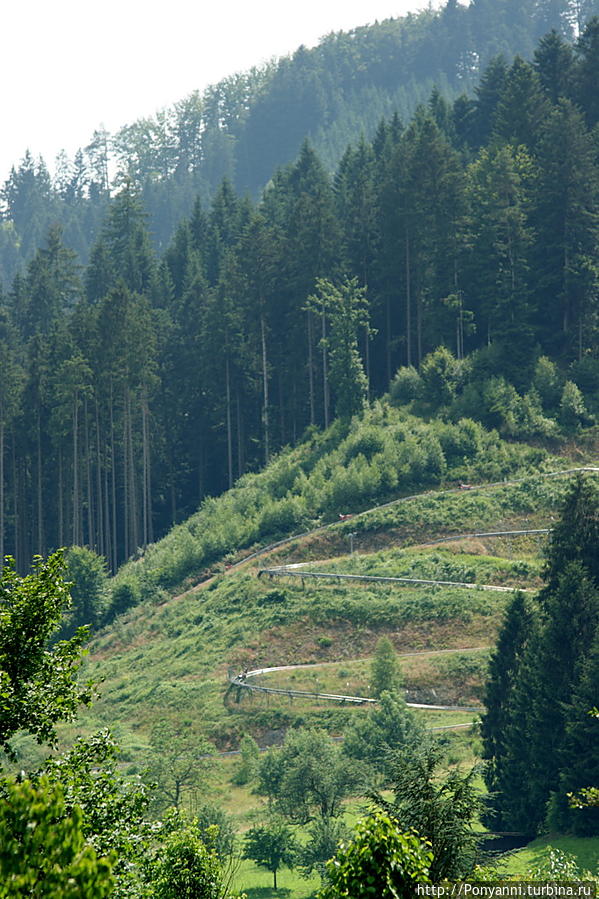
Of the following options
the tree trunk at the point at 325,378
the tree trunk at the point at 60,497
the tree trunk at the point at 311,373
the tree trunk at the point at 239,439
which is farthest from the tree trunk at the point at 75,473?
the tree trunk at the point at 325,378

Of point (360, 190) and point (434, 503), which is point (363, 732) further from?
point (360, 190)

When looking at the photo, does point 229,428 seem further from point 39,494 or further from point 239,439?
point 39,494

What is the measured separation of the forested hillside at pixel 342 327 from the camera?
250ft

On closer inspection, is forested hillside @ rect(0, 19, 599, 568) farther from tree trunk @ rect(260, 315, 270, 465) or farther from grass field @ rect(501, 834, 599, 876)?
grass field @ rect(501, 834, 599, 876)

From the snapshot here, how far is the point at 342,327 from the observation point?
75562mm

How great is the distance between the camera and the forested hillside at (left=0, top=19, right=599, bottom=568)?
7612cm

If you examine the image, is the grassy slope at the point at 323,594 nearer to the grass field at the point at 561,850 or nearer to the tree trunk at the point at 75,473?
the grass field at the point at 561,850

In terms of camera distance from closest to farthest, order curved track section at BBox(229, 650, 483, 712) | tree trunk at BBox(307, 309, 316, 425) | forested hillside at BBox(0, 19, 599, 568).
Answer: curved track section at BBox(229, 650, 483, 712) → forested hillside at BBox(0, 19, 599, 568) → tree trunk at BBox(307, 309, 316, 425)

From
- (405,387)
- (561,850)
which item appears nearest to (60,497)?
(405,387)

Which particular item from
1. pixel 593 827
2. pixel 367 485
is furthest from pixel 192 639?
pixel 593 827

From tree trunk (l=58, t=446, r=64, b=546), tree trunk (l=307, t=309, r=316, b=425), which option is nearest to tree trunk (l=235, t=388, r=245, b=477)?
tree trunk (l=307, t=309, r=316, b=425)

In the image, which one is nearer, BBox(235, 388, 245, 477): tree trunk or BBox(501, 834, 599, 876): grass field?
BBox(501, 834, 599, 876): grass field

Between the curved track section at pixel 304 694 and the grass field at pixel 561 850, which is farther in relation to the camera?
the curved track section at pixel 304 694

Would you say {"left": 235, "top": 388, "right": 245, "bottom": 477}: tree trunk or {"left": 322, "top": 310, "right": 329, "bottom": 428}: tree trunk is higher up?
{"left": 322, "top": 310, "right": 329, "bottom": 428}: tree trunk
